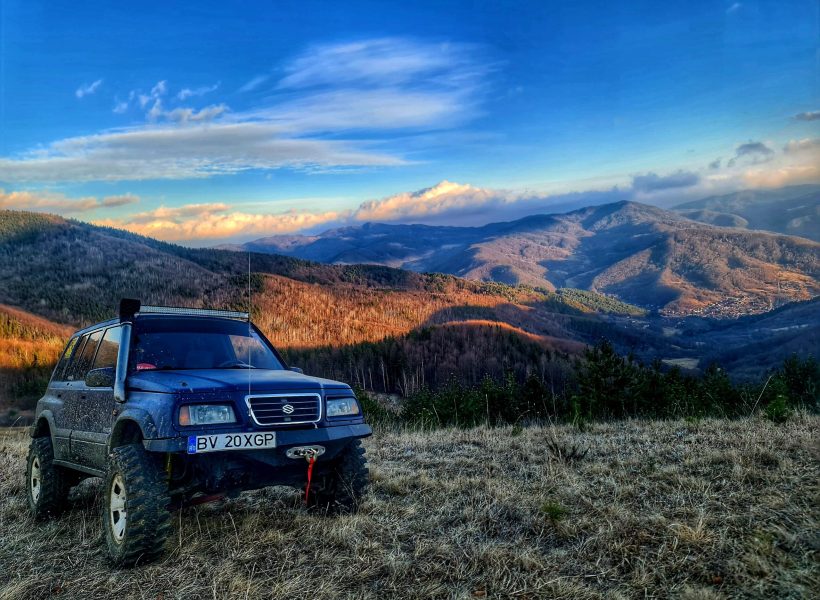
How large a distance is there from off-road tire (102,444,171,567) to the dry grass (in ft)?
0.54

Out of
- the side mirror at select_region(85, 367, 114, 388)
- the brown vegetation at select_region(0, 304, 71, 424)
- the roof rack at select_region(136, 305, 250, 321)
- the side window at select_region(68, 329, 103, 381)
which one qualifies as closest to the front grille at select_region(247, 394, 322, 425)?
the side mirror at select_region(85, 367, 114, 388)

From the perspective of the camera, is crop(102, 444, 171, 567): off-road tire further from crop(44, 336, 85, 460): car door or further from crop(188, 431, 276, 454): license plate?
crop(44, 336, 85, 460): car door

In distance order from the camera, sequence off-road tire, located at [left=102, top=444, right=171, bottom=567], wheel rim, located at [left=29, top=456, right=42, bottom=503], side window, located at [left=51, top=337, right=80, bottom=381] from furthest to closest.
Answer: side window, located at [left=51, top=337, right=80, bottom=381] < wheel rim, located at [left=29, top=456, right=42, bottom=503] < off-road tire, located at [left=102, top=444, right=171, bottom=567]

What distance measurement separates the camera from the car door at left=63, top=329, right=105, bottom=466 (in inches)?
256

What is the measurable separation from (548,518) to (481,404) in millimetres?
18600

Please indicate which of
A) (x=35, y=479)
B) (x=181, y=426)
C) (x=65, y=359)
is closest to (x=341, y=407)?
(x=181, y=426)

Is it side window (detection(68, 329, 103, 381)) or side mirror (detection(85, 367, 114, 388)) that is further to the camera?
side window (detection(68, 329, 103, 381))

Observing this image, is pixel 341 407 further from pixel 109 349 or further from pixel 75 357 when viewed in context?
pixel 75 357

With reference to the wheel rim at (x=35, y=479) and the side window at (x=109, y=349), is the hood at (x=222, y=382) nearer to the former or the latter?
the side window at (x=109, y=349)

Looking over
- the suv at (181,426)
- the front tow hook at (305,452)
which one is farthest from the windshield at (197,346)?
the front tow hook at (305,452)

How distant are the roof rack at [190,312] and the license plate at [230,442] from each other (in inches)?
80.0

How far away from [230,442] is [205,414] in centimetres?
34

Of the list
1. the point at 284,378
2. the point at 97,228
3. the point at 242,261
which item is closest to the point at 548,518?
the point at 284,378

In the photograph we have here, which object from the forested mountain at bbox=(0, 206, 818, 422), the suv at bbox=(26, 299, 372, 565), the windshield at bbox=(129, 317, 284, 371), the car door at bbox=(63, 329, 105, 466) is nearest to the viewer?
the suv at bbox=(26, 299, 372, 565)
